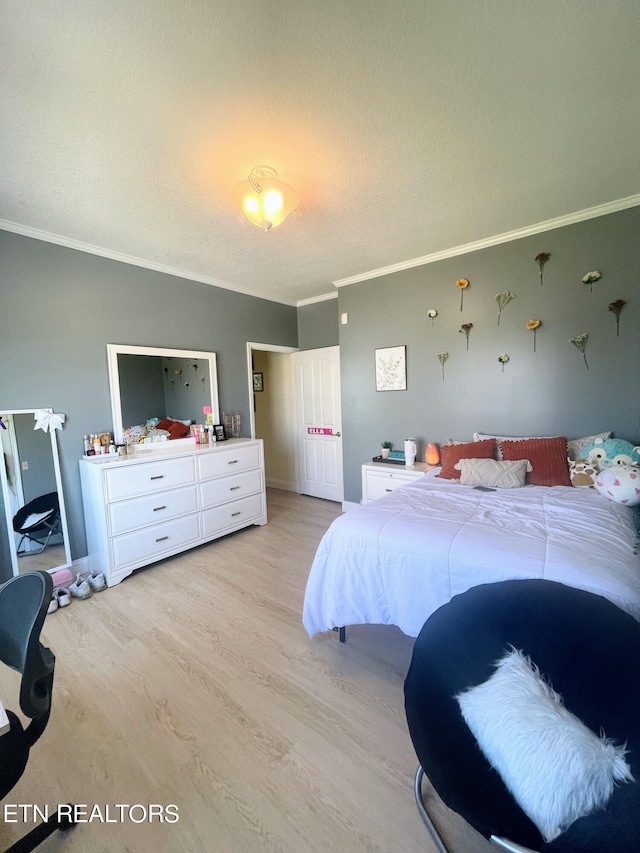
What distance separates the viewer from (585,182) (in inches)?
81.2

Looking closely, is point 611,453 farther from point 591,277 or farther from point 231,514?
point 231,514

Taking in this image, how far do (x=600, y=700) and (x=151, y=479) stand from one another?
2793 millimetres

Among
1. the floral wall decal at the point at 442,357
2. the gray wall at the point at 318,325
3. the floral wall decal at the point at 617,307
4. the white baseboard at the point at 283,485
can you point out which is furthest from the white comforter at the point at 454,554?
the white baseboard at the point at 283,485

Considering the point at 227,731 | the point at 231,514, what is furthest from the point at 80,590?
the point at 227,731

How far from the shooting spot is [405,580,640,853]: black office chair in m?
0.70

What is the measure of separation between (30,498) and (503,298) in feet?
13.4

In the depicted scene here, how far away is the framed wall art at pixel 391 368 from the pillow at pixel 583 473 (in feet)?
5.24

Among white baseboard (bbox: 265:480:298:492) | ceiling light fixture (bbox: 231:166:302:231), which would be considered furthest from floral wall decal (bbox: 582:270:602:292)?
white baseboard (bbox: 265:480:298:492)

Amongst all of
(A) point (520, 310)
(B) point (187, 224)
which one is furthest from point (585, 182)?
(B) point (187, 224)

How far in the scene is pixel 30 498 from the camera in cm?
240

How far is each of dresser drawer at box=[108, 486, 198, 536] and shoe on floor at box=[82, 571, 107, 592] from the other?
33 cm

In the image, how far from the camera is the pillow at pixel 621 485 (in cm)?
191

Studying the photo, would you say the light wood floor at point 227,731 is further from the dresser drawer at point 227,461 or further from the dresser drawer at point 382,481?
the dresser drawer at point 382,481

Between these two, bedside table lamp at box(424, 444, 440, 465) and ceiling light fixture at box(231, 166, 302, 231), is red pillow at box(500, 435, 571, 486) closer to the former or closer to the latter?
bedside table lamp at box(424, 444, 440, 465)
